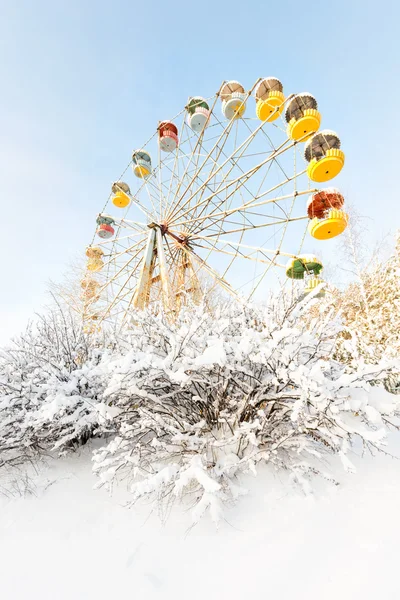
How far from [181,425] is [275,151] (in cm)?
813

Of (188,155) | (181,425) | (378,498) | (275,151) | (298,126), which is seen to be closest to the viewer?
(378,498)

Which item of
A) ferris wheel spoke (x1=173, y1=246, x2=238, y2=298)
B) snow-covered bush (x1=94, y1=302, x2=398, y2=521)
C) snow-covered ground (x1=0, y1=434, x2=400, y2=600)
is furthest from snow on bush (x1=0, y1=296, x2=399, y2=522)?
ferris wheel spoke (x1=173, y1=246, x2=238, y2=298)

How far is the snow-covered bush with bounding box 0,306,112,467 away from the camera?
3.28 m

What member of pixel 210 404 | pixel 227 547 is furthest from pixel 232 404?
pixel 227 547

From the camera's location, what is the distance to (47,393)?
3.33 meters

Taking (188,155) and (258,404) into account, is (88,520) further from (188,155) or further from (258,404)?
(188,155)

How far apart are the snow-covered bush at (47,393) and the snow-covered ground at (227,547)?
0.86 metres

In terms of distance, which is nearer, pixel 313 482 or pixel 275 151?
pixel 313 482

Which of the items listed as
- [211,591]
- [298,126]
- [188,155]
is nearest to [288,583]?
[211,591]

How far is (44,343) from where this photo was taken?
165 inches

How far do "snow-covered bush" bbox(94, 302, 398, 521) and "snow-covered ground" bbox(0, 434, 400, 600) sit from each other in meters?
0.23

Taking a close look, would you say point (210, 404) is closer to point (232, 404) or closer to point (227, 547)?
point (232, 404)

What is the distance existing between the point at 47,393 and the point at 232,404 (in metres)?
2.29

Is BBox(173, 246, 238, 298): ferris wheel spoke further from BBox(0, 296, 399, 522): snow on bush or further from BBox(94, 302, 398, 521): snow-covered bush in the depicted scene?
BBox(94, 302, 398, 521): snow-covered bush
